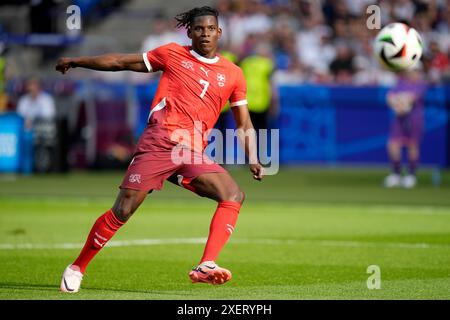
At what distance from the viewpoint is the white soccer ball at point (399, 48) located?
44.6 ft

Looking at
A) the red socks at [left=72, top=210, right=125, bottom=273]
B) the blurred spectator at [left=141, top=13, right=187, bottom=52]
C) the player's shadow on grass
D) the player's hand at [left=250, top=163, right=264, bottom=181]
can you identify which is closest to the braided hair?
the player's hand at [left=250, top=163, right=264, bottom=181]

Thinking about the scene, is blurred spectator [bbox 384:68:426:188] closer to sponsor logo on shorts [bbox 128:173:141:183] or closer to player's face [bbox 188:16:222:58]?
player's face [bbox 188:16:222:58]

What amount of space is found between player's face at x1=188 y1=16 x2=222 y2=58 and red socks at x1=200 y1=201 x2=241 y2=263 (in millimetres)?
1287

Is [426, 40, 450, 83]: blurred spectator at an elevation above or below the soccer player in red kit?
above

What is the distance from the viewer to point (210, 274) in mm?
9078

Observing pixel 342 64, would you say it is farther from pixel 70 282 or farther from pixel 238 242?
pixel 70 282

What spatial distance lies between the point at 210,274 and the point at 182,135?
1.26m

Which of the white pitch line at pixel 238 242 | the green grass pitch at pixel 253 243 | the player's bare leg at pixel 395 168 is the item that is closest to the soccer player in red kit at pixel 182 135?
the green grass pitch at pixel 253 243

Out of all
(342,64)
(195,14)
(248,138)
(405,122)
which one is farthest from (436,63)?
(195,14)

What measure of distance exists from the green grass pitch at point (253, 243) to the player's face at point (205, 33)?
6.57 feet

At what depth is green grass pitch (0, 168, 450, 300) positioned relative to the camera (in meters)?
9.73

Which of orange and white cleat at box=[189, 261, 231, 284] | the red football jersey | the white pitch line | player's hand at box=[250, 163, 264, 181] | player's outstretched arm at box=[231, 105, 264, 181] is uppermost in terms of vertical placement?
the red football jersey

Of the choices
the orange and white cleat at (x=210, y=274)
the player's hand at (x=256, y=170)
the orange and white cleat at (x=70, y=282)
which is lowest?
the orange and white cleat at (x=70, y=282)

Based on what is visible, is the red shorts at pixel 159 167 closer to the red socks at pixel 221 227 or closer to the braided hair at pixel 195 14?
the red socks at pixel 221 227
